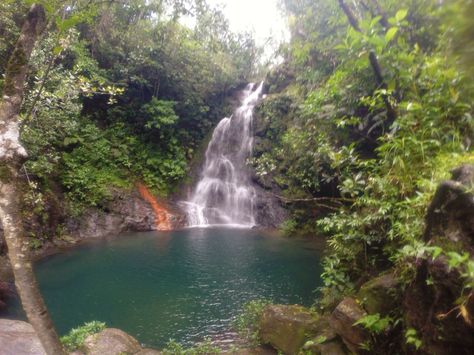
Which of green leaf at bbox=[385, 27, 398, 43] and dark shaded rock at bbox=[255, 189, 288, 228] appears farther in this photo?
dark shaded rock at bbox=[255, 189, 288, 228]

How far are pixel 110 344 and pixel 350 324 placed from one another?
12.4 feet

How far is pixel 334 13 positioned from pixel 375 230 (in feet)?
16.7

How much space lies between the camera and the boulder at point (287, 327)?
447 cm

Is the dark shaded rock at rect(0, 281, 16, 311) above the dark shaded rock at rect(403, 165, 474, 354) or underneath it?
underneath

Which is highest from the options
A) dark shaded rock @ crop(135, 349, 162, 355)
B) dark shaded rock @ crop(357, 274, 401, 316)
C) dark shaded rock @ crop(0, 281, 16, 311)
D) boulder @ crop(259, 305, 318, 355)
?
dark shaded rock @ crop(357, 274, 401, 316)

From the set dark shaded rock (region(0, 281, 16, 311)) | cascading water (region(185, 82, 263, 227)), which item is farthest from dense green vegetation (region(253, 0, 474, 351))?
cascading water (region(185, 82, 263, 227))

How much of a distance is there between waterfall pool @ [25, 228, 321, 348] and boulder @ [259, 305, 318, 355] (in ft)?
3.87

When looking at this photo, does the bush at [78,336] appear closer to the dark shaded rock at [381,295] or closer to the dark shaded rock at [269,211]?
the dark shaded rock at [381,295]

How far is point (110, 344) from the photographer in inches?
201

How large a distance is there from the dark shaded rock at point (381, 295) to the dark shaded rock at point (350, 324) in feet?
0.36

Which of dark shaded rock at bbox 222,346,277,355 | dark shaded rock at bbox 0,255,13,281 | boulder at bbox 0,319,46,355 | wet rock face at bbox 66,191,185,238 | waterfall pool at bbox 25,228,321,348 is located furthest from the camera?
wet rock face at bbox 66,191,185,238

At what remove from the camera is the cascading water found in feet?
58.3

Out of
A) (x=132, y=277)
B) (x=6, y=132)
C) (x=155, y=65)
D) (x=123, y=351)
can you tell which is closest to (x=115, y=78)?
(x=155, y=65)

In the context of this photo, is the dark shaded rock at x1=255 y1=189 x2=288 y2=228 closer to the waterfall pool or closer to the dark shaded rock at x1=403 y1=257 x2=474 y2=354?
the waterfall pool
